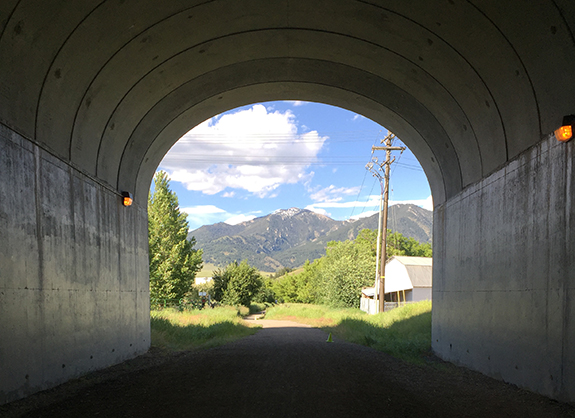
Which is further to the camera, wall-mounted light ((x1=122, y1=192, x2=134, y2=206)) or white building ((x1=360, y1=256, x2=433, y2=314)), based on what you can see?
white building ((x1=360, y1=256, x2=433, y2=314))

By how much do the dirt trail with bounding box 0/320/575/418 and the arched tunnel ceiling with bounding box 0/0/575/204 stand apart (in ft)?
13.3

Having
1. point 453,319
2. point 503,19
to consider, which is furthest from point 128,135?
point 453,319

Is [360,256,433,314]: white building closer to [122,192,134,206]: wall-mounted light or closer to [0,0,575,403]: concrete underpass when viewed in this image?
[0,0,575,403]: concrete underpass

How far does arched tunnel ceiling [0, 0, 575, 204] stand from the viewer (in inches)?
263

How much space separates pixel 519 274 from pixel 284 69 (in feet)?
24.4

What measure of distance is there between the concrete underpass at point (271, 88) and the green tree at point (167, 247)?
85.7 ft

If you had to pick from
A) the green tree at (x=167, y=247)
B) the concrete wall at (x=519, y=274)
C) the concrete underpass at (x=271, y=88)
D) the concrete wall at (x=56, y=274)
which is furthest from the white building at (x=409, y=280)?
the concrete wall at (x=56, y=274)

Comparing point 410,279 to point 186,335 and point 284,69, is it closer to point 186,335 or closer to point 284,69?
point 186,335

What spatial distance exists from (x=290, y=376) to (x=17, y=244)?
5.10m

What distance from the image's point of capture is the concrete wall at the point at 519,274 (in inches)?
255

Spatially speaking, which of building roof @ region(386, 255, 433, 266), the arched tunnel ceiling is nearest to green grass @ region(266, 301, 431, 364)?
the arched tunnel ceiling

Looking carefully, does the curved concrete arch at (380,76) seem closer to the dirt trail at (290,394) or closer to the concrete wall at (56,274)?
the concrete wall at (56,274)

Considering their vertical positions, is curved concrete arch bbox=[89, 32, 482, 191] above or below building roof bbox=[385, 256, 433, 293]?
above

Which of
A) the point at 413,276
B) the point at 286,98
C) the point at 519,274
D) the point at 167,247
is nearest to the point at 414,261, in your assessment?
the point at 413,276
